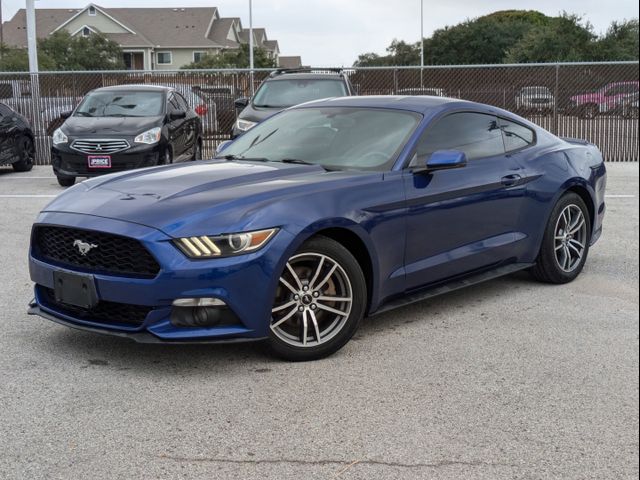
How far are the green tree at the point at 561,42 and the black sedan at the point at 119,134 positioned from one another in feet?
114

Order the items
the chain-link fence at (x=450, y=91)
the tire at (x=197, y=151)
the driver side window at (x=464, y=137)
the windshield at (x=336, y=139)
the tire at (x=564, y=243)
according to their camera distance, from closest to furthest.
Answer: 1. the windshield at (x=336, y=139)
2. the driver side window at (x=464, y=137)
3. the tire at (x=564, y=243)
4. the tire at (x=197, y=151)
5. the chain-link fence at (x=450, y=91)

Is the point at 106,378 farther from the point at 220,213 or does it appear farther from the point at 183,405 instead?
the point at 220,213

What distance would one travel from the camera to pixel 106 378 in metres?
4.32

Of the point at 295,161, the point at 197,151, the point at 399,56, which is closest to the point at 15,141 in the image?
the point at 197,151

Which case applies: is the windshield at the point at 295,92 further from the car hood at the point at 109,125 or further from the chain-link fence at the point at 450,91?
the chain-link fence at the point at 450,91

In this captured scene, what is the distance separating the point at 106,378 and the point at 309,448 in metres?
1.35

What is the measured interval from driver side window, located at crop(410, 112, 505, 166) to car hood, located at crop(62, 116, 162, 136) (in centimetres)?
775

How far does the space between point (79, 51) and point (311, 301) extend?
58029 mm

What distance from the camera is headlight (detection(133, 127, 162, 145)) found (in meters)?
12.6

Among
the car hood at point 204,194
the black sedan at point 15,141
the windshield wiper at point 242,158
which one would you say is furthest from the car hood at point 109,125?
the car hood at point 204,194

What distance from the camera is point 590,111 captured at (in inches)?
679

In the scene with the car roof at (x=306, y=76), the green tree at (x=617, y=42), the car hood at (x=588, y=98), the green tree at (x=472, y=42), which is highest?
the green tree at (x=472, y=42)

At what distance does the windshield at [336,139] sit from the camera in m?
5.31

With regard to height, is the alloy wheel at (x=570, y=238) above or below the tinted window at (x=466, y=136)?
below
